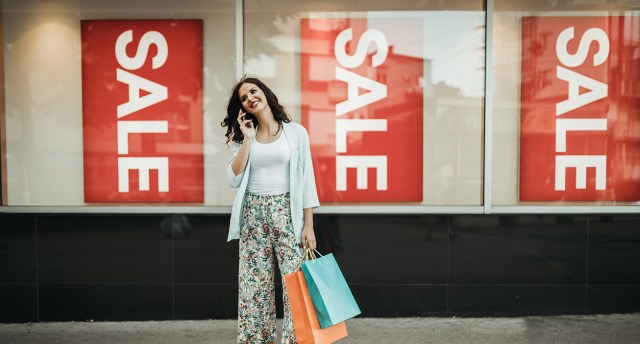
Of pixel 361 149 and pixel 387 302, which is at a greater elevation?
pixel 361 149

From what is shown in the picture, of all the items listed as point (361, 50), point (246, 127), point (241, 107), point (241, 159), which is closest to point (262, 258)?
point (241, 159)

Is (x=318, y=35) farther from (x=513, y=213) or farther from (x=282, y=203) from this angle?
(x=513, y=213)

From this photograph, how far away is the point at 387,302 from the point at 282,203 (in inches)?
70.8

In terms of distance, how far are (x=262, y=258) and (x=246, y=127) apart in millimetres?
853

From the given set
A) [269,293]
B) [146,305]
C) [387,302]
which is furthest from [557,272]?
[146,305]

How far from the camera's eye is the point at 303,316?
11.5 feet

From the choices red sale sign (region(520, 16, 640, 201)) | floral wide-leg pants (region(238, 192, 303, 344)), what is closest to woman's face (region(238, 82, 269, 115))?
floral wide-leg pants (region(238, 192, 303, 344))

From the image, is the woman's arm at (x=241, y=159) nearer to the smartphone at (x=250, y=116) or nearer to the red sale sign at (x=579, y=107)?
the smartphone at (x=250, y=116)

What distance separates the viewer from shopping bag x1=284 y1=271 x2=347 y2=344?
11.4 feet

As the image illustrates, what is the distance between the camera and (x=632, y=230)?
511cm

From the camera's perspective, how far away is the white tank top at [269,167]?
3758 mm

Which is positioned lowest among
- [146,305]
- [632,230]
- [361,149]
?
[146,305]

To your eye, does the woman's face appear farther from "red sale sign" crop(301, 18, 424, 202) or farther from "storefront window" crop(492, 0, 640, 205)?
"storefront window" crop(492, 0, 640, 205)

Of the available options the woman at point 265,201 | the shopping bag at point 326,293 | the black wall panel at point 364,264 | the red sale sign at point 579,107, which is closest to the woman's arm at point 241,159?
the woman at point 265,201
